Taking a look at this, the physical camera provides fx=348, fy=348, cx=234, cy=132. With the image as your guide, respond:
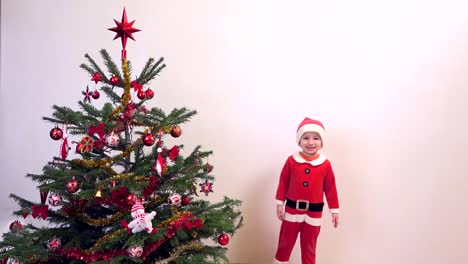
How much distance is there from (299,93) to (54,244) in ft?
4.45

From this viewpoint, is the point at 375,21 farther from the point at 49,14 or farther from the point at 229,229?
the point at 49,14

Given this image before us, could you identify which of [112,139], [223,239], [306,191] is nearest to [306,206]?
[306,191]

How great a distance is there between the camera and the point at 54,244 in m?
1.17

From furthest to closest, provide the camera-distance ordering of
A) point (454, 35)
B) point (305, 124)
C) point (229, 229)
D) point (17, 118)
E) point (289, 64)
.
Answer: point (17, 118) < point (289, 64) < point (454, 35) < point (305, 124) < point (229, 229)

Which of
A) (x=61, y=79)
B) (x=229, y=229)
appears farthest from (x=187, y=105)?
(x=229, y=229)

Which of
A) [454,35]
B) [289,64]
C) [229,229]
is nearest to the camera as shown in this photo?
[229,229]

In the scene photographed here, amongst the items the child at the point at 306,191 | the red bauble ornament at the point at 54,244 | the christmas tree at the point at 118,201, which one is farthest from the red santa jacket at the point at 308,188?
the red bauble ornament at the point at 54,244

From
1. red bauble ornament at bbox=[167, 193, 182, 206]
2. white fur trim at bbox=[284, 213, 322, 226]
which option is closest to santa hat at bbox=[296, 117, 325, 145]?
white fur trim at bbox=[284, 213, 322, 226]

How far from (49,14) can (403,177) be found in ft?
7.13

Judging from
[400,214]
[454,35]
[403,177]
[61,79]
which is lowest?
[400,214]

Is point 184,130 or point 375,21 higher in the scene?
point 375,21

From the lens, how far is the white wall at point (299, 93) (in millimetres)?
1829

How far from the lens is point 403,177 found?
187cm

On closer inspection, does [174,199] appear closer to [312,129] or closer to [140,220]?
[140,220]
